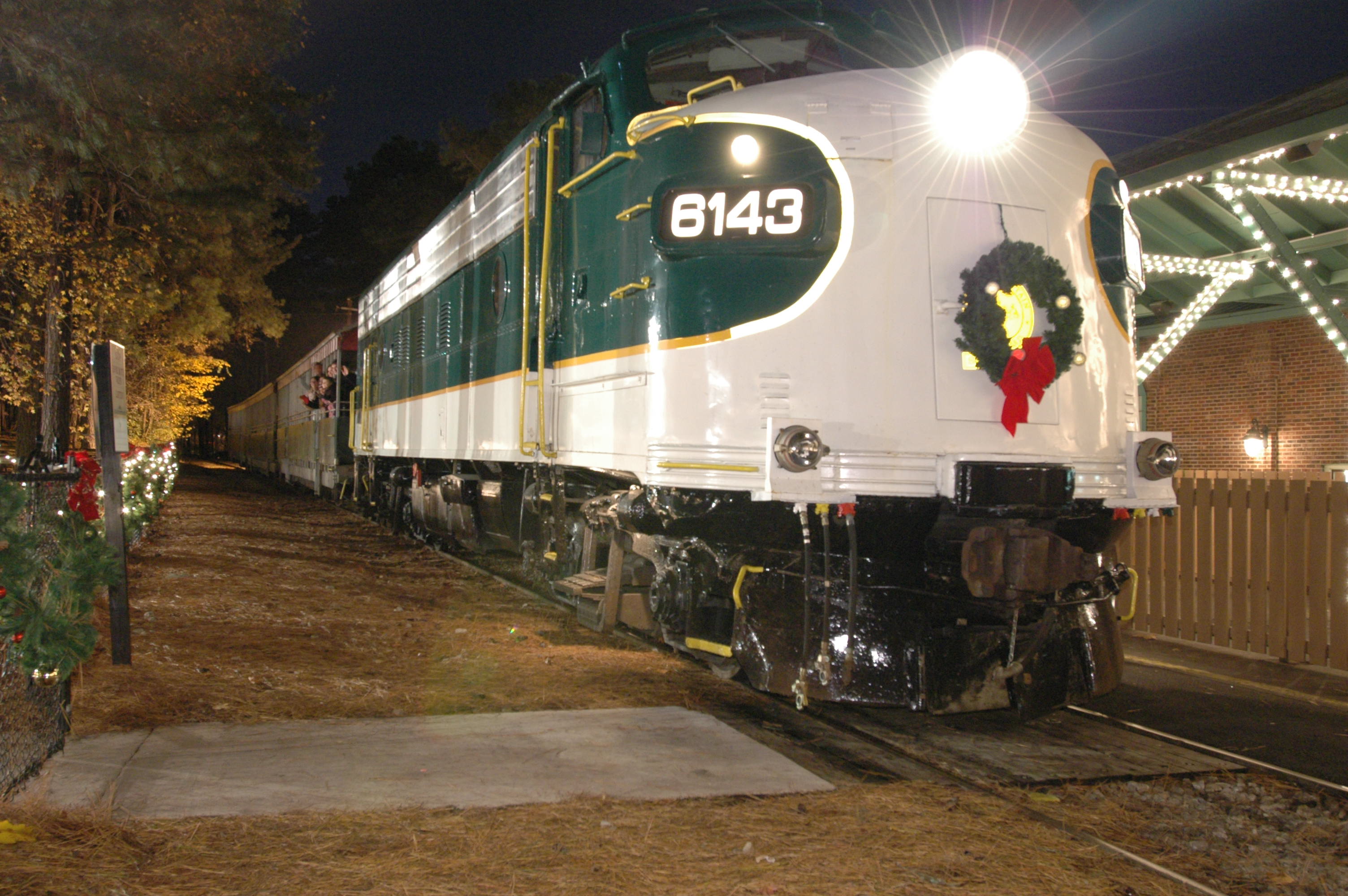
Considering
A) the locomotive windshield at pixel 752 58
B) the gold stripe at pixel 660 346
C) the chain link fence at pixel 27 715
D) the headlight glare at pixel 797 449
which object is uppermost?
the locomotive windshield at pixel 752 58

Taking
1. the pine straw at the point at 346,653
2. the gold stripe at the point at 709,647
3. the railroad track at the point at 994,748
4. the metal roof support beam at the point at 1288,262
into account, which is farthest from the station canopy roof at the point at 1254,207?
the pine straw at the point at 346,653

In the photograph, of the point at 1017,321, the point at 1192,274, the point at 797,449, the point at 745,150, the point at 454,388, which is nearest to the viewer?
the point at 797,449

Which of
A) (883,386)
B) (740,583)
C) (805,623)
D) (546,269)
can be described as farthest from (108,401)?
(883,386)

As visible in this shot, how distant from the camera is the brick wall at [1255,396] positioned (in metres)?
15.1

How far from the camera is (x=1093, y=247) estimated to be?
5707 millimetres

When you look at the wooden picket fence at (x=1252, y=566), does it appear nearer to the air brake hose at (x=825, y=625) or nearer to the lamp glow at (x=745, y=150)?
the air brake hose at (x=825, y=625)

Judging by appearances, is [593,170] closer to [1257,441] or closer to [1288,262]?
[1288,262]

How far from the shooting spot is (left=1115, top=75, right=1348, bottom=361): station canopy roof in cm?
948

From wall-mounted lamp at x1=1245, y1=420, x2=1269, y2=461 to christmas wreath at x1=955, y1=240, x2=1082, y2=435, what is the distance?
12.5 meters

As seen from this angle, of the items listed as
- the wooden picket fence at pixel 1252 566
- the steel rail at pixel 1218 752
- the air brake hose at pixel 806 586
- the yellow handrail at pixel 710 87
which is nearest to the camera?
the steel rail at pixel 1218 752

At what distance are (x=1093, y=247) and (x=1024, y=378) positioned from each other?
1.10m

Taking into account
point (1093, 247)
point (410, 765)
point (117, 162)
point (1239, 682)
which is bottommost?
point (1239, 682)

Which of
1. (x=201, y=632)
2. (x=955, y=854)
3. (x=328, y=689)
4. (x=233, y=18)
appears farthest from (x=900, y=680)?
(x=233, y=18)

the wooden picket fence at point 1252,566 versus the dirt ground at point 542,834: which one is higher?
the wooden picket fence at point 1252,566
